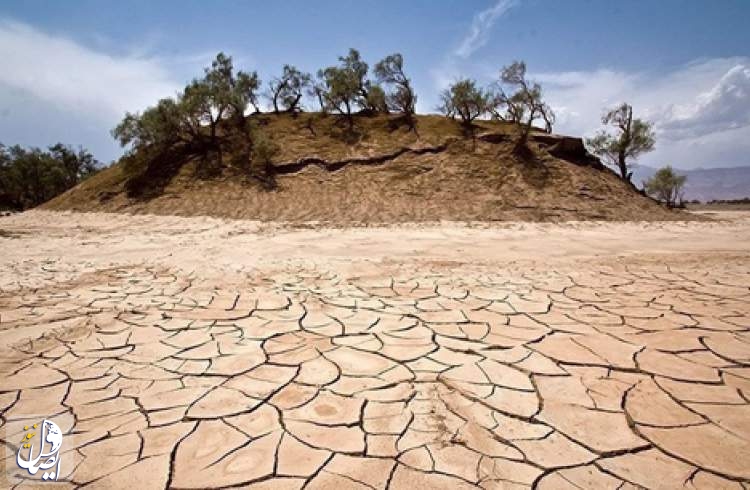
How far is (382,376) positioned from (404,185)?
15.1m

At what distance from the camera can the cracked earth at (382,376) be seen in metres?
1.98

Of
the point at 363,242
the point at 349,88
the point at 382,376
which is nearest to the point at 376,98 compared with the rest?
the point at 349,88

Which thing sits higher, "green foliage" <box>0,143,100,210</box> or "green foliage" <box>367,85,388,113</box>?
"green foliage" <box>367,85,388,113</box>

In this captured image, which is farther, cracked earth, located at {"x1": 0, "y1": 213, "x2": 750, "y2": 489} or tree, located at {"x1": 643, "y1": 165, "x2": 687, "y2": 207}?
tree, located at {"x1": 643, "y1": 165, "x2": 687, "y2": 207}

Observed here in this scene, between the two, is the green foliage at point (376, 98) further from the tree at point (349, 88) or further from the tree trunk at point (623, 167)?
the tree trunk at point (623, 167)

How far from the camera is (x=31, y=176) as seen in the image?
28250mm

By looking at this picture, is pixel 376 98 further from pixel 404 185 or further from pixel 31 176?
pixel 31 176

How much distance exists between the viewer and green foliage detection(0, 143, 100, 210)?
91.0ft

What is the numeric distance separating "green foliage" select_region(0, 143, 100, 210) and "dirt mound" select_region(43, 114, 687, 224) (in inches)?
494

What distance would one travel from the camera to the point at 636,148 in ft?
69.2

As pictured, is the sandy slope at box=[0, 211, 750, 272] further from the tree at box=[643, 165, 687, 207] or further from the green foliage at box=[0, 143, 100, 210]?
the green foliage at box=[0, 143, 100, 210]

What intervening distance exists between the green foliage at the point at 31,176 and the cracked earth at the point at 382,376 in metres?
30.4

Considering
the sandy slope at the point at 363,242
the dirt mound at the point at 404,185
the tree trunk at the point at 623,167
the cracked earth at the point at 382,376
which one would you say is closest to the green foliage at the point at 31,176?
the dirt mound at the point at 404,185

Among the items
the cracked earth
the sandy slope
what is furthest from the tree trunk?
the cracked earth
